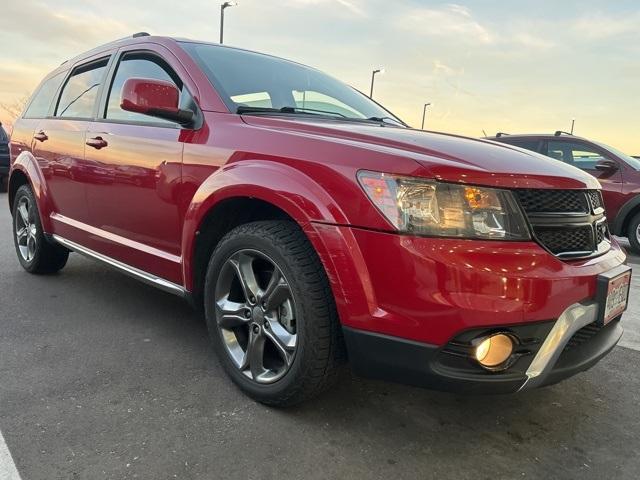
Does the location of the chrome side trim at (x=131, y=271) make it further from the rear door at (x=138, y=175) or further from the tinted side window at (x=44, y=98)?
the tinted side window at (x=44, y=98)

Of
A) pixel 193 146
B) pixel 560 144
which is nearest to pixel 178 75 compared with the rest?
Answer: pixel 193 146

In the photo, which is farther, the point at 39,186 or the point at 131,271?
the point at 39,186

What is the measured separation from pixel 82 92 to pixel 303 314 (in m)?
2.85

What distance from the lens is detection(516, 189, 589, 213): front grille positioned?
1.99 metres

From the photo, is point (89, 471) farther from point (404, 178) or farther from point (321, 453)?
point (404, 178)

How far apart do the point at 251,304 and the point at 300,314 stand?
0.40 meters

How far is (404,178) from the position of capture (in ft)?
6.36

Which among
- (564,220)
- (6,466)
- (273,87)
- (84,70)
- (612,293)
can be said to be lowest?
(6,466)

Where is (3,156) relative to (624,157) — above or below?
below

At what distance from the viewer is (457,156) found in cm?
205

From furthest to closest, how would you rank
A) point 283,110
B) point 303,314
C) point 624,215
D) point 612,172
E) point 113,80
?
point 612,172 < point 624,215 < point 113,80 < point 283,110 < point 303,314

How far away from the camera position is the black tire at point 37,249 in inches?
175

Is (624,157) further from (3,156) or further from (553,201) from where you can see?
(3,156)

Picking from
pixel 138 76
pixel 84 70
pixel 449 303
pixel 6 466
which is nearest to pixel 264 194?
pixel 449 303
